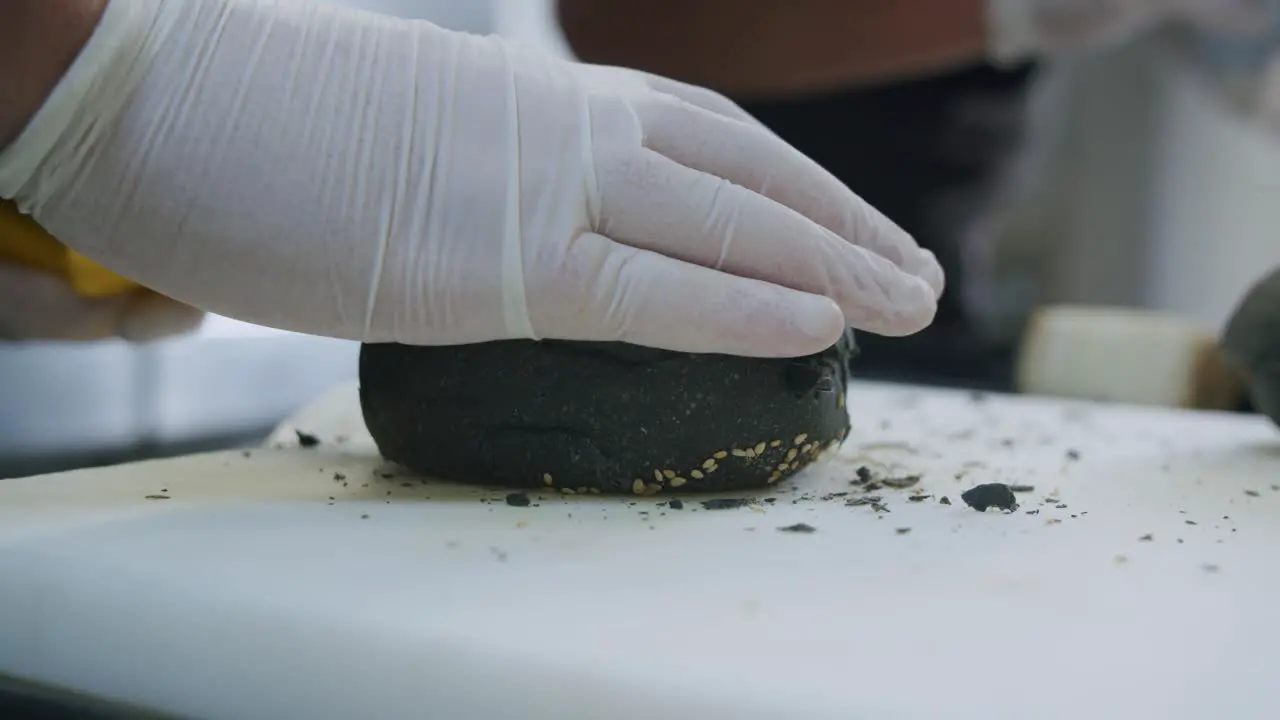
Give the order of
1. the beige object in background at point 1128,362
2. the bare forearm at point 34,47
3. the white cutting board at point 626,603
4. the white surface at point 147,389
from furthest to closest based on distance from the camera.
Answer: the white surface at point 147,389
the beige object in background at point 1128,362
the bare forearm at point 34,47
the white cutting board at point 626,603

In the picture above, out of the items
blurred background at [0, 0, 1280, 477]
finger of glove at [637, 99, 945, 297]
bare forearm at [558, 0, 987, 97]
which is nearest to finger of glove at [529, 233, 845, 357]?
finger of glove at [637, 99, 945, 297]

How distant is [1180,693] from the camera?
1.63 ft

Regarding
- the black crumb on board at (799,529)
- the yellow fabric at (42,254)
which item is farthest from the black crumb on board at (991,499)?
the yellow fabric at (42,254)

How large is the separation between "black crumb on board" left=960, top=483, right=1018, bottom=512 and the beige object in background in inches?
44.3

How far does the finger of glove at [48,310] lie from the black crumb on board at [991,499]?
3.50 ft

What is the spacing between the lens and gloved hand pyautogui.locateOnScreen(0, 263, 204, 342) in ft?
3.87

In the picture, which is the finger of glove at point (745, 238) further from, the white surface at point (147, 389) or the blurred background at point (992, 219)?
the white surface at point (147, 389)

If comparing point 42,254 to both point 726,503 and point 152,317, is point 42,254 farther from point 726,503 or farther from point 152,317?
point 726,503

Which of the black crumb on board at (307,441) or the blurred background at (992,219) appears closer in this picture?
the black crumb on board at (307,441)

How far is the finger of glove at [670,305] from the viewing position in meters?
0.79

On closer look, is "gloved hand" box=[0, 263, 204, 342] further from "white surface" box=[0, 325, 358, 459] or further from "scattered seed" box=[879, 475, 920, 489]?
"scattered seed" box=[879, 475, 920, 489]

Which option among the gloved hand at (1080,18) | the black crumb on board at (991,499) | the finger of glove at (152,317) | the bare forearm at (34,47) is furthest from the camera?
the gloved hand at (1080,18)

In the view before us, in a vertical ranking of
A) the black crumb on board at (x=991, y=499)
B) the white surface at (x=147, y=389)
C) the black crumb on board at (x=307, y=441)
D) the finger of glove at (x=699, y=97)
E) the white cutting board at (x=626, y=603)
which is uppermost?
the finger of glove at (x=699, y=97)

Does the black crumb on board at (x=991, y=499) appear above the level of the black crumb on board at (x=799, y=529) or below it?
above
